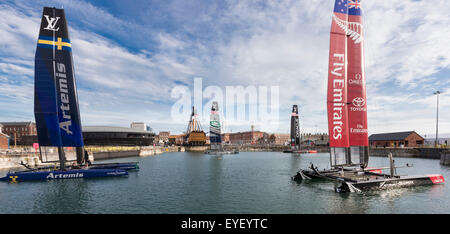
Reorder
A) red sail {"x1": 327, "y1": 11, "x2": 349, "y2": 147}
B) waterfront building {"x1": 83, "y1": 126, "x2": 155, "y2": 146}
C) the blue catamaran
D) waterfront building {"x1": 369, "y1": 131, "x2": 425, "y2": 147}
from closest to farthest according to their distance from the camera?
red sail {"x1": 327, "y1": 11, "x2": 349, "y2": 147} → the blue catamaran → waterfront building {"x1": 369, "y1": 131, "x2": 425, "y2": 147} → waterfront building {"x1": 83, "y1": 126, "x2": 155, "y2": 146}

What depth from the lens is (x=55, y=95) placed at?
27031 mm

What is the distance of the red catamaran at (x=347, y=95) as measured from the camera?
73.4 feet

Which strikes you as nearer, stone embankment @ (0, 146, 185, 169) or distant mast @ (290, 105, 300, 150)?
stone embankment @ (0, 146, 185, 169)

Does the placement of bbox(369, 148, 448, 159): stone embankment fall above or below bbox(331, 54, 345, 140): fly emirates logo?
below

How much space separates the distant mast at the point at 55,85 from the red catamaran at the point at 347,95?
99.1ft

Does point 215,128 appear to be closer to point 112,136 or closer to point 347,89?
point 112,136

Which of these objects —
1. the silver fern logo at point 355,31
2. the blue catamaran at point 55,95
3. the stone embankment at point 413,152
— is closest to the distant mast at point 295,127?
the stone embankment at point 413,152

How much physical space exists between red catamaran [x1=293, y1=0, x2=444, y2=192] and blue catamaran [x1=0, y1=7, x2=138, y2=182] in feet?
95.0

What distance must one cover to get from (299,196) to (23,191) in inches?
1042

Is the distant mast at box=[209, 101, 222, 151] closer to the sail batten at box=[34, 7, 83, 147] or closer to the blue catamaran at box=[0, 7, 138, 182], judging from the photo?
the blue catamaran at box=[0, 7, 138, 182]

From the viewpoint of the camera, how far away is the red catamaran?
881 inches

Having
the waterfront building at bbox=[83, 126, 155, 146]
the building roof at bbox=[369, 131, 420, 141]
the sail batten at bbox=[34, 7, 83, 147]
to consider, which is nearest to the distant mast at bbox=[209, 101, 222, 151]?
the waterfront building at bbox=[83, 126, 155, 146]
